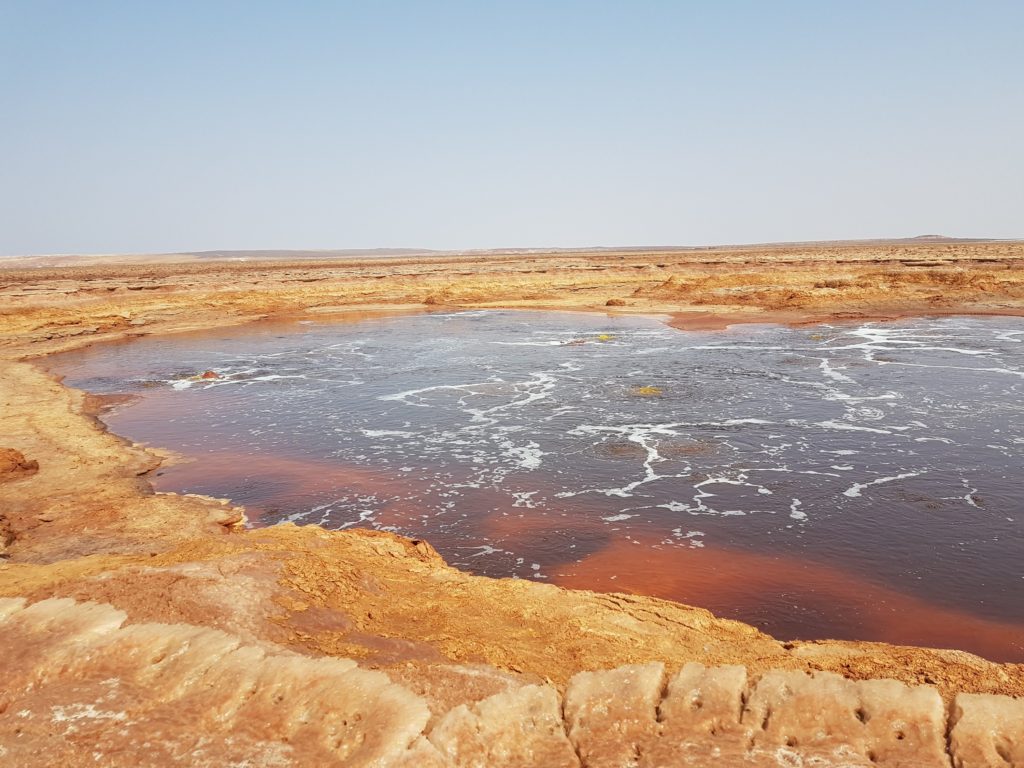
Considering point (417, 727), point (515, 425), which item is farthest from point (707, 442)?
point (417, 727)

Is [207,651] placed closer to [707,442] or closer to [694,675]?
[694,675]

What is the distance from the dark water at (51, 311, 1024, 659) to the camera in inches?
360

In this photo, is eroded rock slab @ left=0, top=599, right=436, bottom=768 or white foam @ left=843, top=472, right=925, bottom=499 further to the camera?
white foam @ left=843, top=472, right=925, bottom=499

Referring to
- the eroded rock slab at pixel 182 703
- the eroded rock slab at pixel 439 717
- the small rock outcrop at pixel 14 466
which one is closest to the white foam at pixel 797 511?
the eroded rock slab at pixel 439 717

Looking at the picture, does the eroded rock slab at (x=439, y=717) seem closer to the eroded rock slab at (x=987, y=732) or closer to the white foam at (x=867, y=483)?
the eroded rock slab at (x=987, y=732)

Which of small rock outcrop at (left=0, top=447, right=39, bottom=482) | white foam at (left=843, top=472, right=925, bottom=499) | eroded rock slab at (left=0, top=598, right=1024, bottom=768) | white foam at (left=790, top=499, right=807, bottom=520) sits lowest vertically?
white foam at (left=790, top=499, right=807, bottom=520)

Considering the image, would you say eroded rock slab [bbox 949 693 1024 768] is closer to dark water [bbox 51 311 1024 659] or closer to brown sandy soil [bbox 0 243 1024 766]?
brown sandy soil [bbox 0 243 1024 766]

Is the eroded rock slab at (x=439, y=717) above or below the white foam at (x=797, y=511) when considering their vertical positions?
above

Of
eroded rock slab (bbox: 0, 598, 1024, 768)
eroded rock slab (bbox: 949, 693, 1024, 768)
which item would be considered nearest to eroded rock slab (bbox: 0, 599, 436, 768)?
eroded rock slab (bbox: 0, 598, 1024, 768)

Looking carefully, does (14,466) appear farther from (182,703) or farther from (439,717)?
(439,717)

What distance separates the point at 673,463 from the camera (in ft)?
46.4

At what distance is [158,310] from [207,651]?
4371cm

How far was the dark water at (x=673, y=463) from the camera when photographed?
9156 millimetres

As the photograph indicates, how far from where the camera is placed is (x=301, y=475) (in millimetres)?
14047
